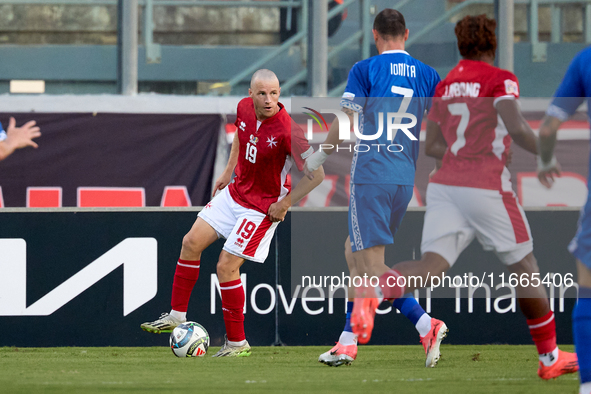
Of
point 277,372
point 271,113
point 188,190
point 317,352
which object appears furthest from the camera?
point 188,190

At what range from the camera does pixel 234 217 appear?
5.75 metres

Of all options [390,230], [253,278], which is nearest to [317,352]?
[253,278]

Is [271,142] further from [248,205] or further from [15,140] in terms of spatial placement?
[15,140]

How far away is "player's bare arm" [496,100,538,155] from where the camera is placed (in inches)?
165

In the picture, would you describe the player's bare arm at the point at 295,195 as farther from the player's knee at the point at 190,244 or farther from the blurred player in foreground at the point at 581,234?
the blurred player in foreground at the point at 581,234

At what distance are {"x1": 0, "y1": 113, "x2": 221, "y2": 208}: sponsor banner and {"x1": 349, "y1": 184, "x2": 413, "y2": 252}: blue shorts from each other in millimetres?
4358

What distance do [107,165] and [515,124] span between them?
5.89 m

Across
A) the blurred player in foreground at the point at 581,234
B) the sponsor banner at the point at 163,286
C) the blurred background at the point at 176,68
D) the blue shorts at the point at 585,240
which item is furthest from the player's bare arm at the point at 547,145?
the blurred background at the point at 176,68

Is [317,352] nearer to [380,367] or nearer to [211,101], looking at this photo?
[380,367]

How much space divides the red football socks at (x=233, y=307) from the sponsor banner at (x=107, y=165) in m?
3.41

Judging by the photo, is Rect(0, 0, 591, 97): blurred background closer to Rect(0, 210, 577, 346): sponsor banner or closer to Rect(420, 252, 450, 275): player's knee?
Rect(0, 210, 577, 346): sponsor banner

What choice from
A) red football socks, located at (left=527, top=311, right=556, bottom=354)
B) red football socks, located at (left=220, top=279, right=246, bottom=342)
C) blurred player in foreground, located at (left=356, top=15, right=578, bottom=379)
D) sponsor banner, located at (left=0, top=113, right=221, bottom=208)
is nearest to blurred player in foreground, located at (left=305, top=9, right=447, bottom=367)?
blurred player in foreground, located at (left=356, top=15, right=578, bottom=379)

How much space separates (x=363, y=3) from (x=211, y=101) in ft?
6.92

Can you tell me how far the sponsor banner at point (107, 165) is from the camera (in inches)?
358
